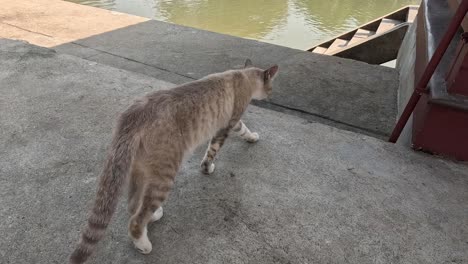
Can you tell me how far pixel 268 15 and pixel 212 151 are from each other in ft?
38.0

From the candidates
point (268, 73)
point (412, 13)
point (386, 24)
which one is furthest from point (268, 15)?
point (268, 73)

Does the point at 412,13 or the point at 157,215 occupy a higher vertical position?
the point at 412,13

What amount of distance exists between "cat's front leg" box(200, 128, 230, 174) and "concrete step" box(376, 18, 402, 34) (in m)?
6.69

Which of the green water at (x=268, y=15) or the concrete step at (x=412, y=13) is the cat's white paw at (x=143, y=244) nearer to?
the concrete step at (x=412, y=13)

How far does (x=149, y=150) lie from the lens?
2.19 meters

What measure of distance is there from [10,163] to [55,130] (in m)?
0.56

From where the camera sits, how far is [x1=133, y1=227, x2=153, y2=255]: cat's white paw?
2.29 meters

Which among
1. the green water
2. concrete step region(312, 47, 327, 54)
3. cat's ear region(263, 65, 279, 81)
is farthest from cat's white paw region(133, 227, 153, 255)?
the green water

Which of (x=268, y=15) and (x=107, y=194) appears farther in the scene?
(x=268, y=15)

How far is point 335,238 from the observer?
2535 millimetres

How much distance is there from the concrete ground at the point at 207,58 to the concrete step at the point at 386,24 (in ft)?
9.85

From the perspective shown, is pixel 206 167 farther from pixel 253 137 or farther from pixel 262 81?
pixel 262 81

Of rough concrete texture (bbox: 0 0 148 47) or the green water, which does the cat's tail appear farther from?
the green water

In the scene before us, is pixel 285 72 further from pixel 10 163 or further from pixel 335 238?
pixel 10 163
